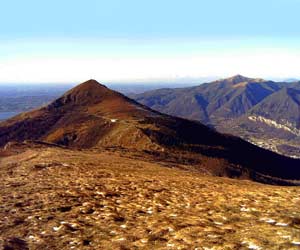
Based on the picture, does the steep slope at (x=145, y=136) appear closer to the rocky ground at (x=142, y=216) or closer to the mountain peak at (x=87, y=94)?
the mountain peak at (x=87, y=94)

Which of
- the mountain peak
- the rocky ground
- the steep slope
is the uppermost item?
the mountain peak

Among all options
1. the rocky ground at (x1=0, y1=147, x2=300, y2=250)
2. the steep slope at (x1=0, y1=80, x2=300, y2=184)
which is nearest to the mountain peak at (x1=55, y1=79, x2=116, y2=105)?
the steep slope at (x1=0, y1=80, x2=300, y2=184)

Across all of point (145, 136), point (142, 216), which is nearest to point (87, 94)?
point (145, 136)

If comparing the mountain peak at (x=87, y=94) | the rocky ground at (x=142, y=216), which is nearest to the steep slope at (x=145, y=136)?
the mountain peak at (x=87, y=94)

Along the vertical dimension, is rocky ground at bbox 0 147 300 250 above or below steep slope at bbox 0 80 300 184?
above

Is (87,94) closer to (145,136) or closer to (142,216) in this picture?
(145,136)

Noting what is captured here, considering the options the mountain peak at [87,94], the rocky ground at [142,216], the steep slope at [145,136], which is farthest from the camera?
the mountain peak at [87,94]

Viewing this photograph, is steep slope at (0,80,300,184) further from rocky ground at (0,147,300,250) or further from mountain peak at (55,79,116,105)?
rocky ground at (0,147,300,250)
